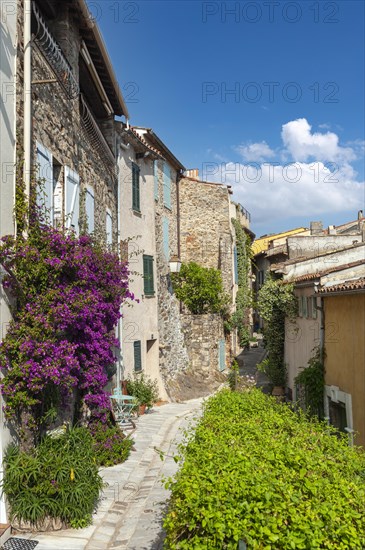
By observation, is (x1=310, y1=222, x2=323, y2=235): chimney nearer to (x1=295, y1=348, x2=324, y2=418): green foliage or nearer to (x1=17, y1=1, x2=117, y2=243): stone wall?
(x1=295, y1=348, x2=324, y2=418): green foliage

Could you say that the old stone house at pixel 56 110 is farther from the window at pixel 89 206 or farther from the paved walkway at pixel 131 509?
the paved walkway at pixel 131 509

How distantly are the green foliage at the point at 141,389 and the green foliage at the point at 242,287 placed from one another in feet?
34.4

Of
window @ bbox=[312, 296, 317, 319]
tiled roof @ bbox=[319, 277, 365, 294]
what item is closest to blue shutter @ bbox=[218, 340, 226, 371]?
window @ bbox=[312, 296, 317, 319]

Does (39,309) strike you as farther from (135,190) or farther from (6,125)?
(135,190)

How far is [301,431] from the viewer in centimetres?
548

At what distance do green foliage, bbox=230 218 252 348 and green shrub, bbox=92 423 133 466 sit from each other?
1583 centimetres

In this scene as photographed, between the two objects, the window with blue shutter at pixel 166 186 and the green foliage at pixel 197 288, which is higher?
the window with blue shutter at pixel 166 186

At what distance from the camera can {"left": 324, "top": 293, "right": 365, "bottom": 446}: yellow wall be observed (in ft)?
26.8

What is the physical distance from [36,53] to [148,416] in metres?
10.1

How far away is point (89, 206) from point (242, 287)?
62.1ft

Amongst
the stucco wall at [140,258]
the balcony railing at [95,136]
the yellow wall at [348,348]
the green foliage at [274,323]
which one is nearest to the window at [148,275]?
the stucco wall at [140,258]

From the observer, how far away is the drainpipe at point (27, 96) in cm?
634

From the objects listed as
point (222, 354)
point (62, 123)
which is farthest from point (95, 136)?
point (222, 354)

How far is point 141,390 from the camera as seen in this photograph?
45.8 ft
